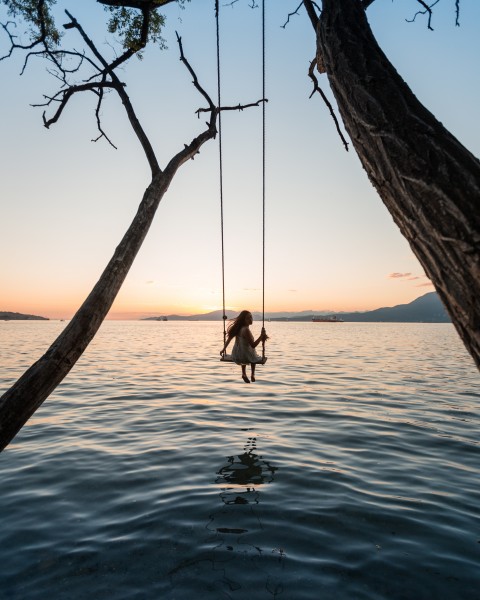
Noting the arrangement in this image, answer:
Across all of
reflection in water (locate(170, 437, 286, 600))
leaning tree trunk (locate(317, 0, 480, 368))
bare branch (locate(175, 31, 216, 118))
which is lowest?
reflection in water (locate(170, 437, 286, 600))

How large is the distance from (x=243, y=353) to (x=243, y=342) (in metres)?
0.28

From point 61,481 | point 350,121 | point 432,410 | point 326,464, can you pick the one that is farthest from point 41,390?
point 432,410

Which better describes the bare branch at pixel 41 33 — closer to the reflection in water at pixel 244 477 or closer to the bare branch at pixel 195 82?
the bare branch at pixel 195 82

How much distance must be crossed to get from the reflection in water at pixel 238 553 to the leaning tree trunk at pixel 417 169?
3607 mm

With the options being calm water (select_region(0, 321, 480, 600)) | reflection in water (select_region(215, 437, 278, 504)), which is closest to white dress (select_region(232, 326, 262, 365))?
calm water (select_region(0, 321, 480, 600))

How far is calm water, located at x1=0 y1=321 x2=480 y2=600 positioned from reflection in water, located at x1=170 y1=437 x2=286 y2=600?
0.06 feet

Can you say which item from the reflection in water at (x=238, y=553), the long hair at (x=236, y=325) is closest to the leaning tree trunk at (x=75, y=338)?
the reflection in water at (x=238, y=553)

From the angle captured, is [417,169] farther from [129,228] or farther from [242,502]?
[242,502]

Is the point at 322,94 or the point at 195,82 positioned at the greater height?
the point at 195,82

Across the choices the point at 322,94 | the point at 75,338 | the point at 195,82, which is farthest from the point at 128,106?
the point at 75,338

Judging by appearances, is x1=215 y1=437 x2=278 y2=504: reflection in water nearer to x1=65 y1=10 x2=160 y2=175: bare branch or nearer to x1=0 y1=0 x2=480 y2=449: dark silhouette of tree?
x1=0 y1=0 x2=480 y2=449: dark silhouette of tree

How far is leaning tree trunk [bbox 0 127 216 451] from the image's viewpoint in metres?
2.85

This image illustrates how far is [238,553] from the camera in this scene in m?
4.70

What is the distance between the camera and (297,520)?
217 inches
